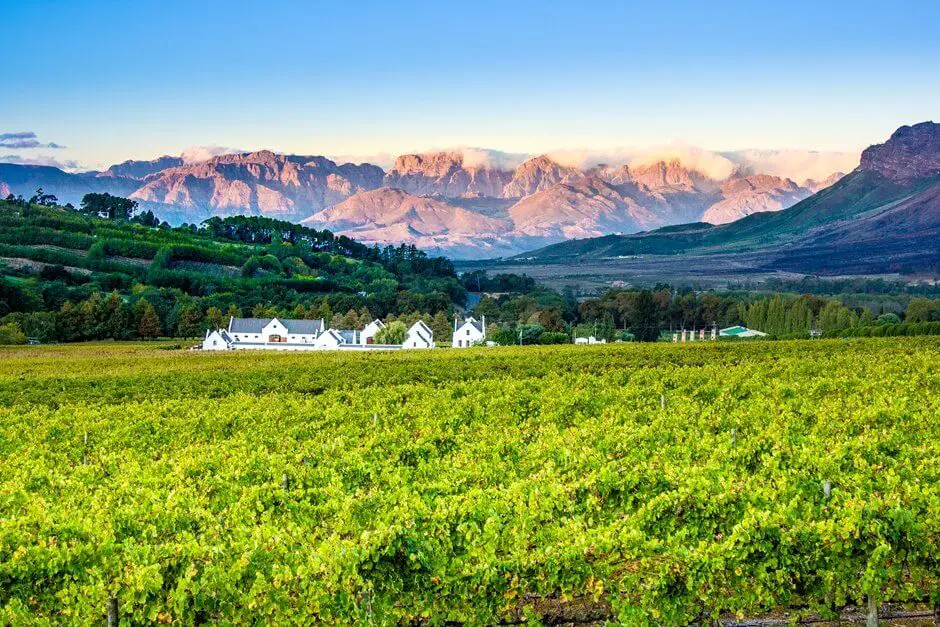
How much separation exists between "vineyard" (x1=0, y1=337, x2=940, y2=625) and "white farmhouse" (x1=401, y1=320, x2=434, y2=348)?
79.9 metres

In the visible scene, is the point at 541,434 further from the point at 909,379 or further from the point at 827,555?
the point at 909,379

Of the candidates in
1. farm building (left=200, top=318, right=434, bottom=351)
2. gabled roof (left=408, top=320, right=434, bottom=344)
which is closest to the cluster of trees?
gabled roof (left=408, top=320, right=434, bottom=344)

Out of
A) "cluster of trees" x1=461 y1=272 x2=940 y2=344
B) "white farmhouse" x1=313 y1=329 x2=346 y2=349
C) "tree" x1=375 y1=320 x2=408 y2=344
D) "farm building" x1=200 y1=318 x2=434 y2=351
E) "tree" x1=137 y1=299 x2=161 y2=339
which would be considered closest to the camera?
"farm building" x1=200 y1=318 x2=434 y2=351

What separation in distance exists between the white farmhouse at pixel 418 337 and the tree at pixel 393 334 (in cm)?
66

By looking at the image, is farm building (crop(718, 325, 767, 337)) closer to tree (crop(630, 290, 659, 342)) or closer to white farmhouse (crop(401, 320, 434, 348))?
tree (crop(630, 290, 659, 342))

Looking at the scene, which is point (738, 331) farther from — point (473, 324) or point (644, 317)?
point (473, 324)

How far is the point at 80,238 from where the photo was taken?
188 metres

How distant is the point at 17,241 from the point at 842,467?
191554 millimetres

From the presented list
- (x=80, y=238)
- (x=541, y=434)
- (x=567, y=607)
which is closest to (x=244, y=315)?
(x=80, y=238)

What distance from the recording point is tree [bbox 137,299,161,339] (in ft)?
357

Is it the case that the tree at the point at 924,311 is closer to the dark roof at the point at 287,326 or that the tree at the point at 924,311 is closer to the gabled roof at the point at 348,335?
the gabled roof at the point at 348,335

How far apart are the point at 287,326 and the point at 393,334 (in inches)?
588

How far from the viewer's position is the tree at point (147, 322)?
357ft

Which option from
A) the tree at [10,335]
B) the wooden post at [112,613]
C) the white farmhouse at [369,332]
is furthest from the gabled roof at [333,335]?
the wooden post at [112,613]
